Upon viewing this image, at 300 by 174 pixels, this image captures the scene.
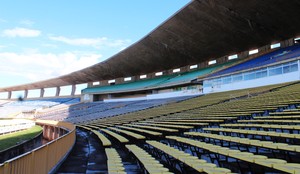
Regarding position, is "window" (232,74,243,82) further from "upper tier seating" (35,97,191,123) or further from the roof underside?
"upper tier seating" (35,97,191,123)

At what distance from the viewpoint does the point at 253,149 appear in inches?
215

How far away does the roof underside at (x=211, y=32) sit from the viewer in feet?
62.6

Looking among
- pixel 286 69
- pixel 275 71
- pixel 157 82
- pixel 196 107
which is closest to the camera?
pixel 196 107

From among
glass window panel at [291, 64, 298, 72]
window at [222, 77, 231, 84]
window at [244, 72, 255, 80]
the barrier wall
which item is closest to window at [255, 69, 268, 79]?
window at [244, 72, 255, 80]

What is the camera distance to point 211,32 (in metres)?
23.2

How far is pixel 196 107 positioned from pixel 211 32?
10.2 meters

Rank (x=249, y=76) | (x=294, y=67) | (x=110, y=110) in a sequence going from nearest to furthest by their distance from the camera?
(x=294, y=67), (x=249, y=76), (x=110, y=110)

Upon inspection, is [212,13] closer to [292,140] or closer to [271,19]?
[271,19]

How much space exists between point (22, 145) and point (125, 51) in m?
20.0

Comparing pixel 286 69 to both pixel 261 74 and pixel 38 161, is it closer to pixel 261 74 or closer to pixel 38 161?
pixel 261 74

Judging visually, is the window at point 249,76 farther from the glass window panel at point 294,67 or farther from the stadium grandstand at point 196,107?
the glass window panel at point 294,67

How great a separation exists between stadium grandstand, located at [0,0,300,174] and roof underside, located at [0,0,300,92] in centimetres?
8

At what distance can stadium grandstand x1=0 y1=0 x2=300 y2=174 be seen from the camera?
4.81 metres

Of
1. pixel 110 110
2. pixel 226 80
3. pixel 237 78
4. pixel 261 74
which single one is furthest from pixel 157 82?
pixel 261 74
